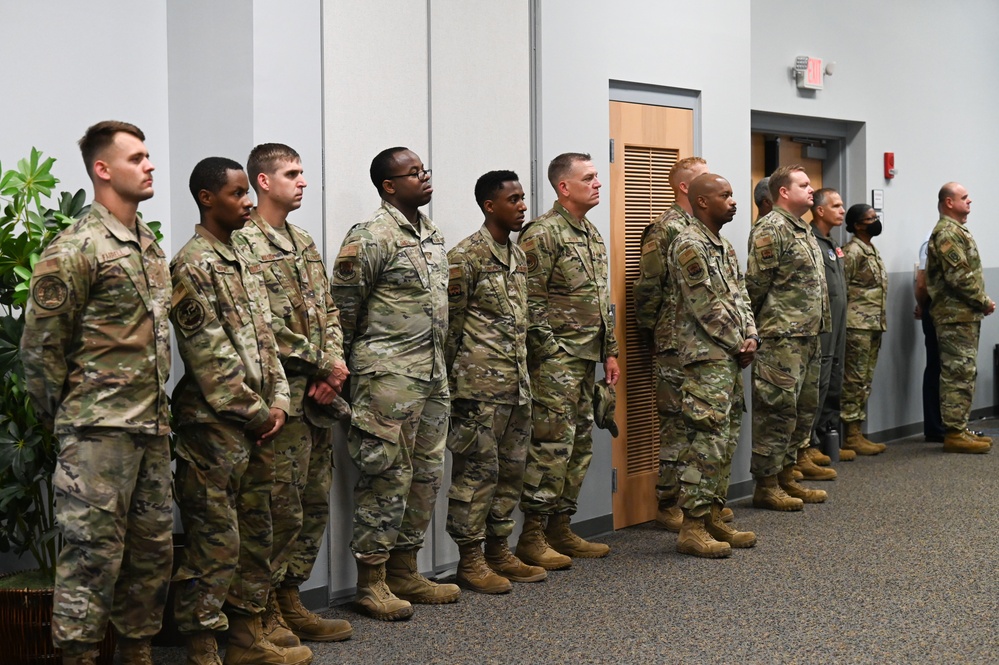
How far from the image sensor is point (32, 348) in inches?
105

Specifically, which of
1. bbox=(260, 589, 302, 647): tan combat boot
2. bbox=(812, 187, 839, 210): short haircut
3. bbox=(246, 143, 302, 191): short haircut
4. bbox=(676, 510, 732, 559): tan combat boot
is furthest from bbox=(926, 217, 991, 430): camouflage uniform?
bbox=(260, 589, 302, 647): tan combat boot

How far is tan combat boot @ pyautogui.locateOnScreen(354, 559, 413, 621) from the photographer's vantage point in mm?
3699

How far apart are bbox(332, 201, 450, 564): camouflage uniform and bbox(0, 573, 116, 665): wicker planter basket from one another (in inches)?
40.2

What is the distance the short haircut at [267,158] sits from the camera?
3393 mm

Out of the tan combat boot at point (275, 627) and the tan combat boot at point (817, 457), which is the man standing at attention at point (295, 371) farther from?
the tan combat boot at point (817, 457)

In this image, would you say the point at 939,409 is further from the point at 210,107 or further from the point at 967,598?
the point at 210,107

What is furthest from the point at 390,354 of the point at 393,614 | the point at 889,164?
the point at 889,164

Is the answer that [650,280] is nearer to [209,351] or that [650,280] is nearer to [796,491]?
[796,491]

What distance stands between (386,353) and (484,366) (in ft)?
1.60

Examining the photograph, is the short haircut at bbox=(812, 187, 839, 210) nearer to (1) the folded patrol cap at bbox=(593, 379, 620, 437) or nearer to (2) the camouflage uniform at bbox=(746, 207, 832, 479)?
(2) the camouflage uniform at bbox=(746, 207, 832, 479)

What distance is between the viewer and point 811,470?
6.12 m

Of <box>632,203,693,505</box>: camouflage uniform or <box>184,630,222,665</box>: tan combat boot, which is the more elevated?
<box>632,203,693,505</box>: camouflage uniform

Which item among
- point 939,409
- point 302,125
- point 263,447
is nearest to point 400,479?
point 263,447

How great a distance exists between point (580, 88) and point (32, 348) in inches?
114
